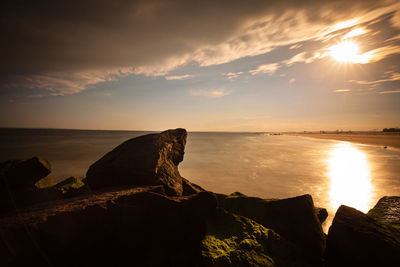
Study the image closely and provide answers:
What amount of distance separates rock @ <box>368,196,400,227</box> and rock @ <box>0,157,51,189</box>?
29.4 feet

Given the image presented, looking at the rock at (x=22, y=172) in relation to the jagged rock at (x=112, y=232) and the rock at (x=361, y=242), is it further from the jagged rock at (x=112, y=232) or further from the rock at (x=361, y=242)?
the rock at (x=361, y=242)

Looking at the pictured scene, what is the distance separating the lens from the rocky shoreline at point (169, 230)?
7.09 ft

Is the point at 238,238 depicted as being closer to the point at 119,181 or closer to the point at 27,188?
the point at 119,181

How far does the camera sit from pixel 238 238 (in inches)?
125

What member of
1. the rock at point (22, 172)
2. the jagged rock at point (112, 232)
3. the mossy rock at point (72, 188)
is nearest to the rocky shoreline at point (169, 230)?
the jagged rock at point (112, 232)

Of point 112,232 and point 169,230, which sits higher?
point 112,232

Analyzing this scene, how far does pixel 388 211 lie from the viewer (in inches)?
162

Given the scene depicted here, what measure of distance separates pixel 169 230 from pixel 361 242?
323 centimetres

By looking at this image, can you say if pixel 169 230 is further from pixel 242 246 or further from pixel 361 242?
pixel 361 242

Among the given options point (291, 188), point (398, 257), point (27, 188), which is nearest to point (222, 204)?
point (398, 257)

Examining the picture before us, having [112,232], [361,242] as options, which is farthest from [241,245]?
[112,232]

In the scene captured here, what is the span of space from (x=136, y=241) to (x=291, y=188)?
8.75 meters

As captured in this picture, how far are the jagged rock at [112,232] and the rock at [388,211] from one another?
3838 mm

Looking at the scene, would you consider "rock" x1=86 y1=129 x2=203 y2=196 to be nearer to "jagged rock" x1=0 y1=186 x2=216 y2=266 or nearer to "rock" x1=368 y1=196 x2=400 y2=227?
"jagged rock" x1=0 y1=186 x2=216 y2=266
